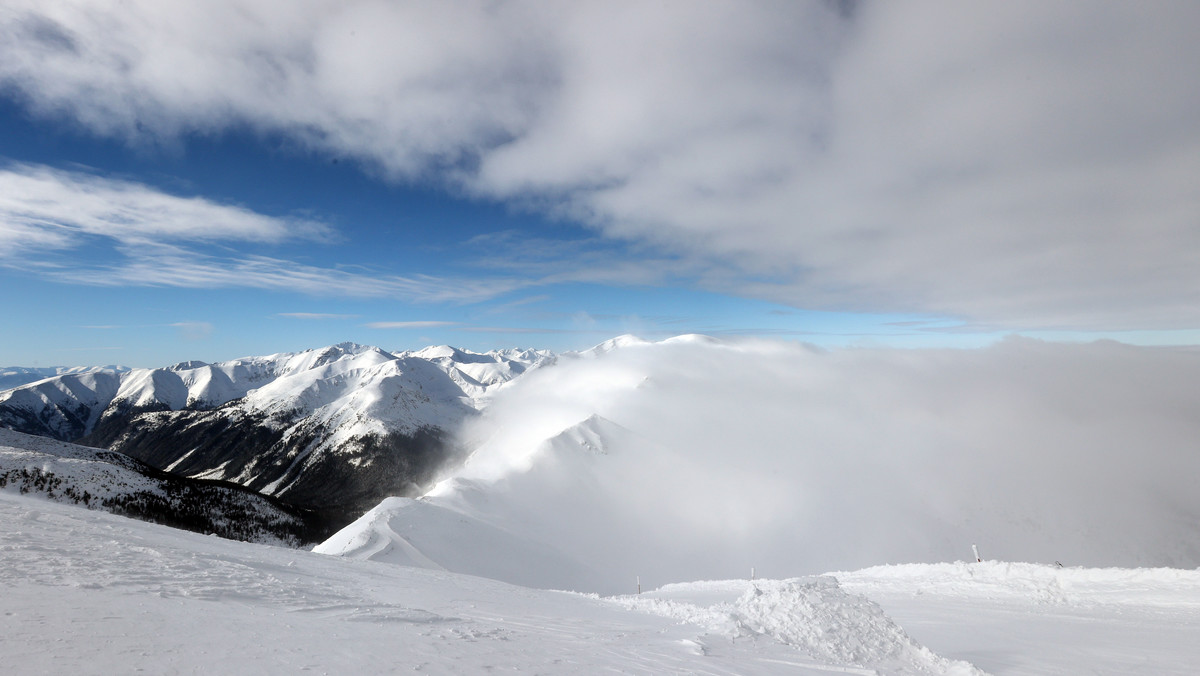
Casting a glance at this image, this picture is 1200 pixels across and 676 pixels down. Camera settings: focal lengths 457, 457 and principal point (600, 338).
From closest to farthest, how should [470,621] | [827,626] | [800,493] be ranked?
1. [470,621]
2. [827,626]
3. [800,493]

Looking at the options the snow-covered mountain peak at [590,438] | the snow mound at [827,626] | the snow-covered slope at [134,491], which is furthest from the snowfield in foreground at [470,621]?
the snow-covered slope at [134,491]

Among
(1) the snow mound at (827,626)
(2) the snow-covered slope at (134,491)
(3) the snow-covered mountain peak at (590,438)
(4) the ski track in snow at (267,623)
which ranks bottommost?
(2) the snow-covered slope at (134,491)

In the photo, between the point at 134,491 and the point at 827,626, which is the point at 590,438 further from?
the point at 134,491

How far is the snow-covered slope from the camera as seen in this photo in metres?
70.8

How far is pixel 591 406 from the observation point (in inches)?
6378

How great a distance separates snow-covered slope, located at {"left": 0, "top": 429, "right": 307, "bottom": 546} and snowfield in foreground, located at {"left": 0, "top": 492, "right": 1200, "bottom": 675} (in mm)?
82964

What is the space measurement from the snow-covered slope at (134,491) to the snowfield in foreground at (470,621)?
272 ft

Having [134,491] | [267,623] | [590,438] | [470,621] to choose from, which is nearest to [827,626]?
[470,621]

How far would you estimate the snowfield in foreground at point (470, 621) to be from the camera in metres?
6.83

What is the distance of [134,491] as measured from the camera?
268ft

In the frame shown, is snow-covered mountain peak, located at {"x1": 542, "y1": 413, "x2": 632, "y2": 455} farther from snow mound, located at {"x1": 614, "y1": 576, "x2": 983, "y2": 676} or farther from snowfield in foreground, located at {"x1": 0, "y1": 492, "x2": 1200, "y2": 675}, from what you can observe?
snow mound, located at {"x1": 614, "y1": 576, "x2": 983, "y2": 676}

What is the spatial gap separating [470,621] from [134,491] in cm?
10856

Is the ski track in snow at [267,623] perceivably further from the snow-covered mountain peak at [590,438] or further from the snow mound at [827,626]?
the snow-covered mountain peak at [590,438]

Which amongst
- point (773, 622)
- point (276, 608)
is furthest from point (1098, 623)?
point (276, 608)
